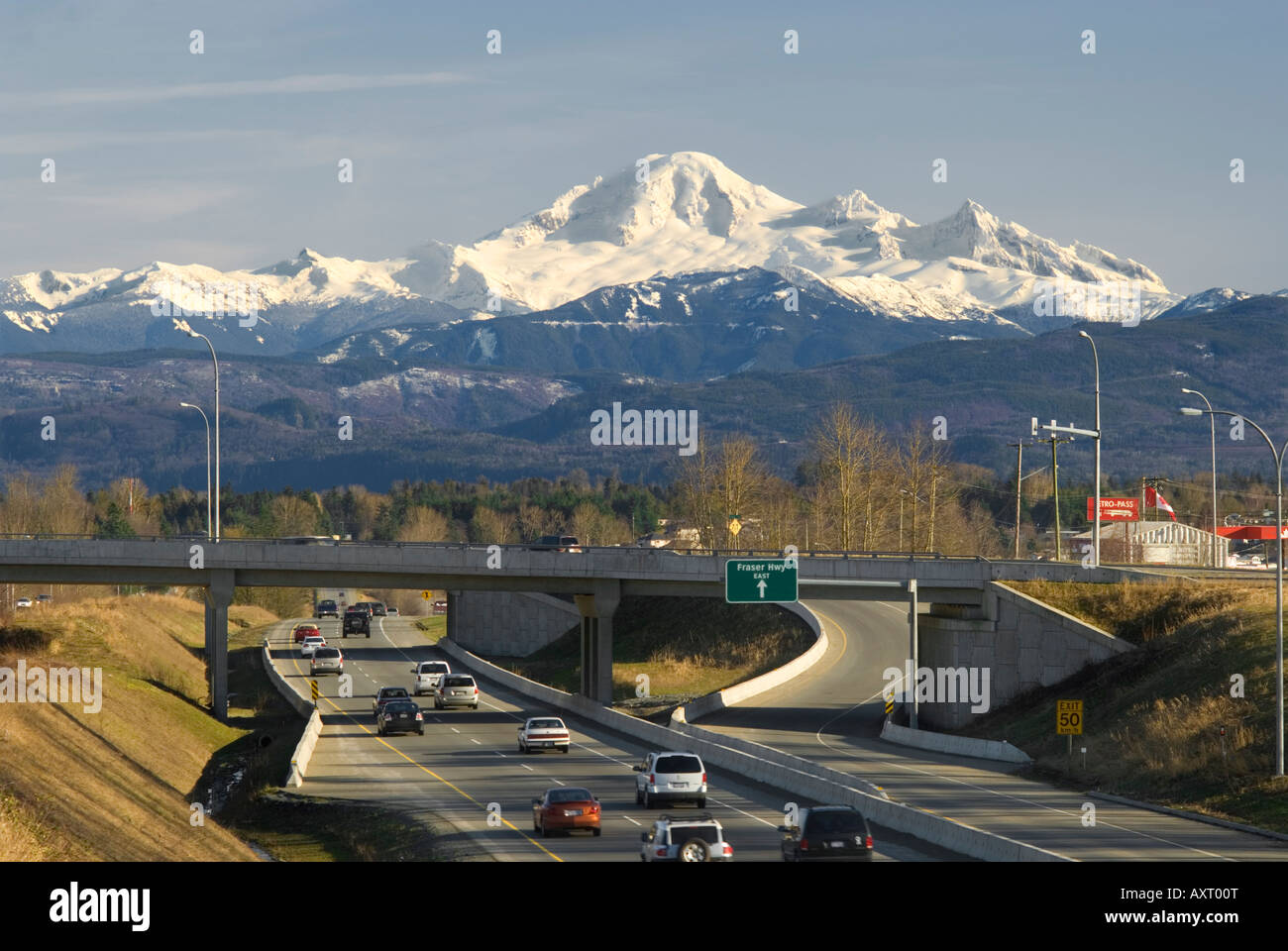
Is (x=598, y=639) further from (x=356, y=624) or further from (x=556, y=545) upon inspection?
(x=356, y=624)

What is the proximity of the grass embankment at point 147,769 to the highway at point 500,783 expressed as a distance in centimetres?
162

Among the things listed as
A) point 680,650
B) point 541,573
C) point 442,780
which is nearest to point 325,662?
point 680,650

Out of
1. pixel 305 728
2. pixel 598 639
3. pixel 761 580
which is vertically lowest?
pixel 305 728

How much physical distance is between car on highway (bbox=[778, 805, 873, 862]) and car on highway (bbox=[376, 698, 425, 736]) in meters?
35.6

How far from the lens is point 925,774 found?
51.9m

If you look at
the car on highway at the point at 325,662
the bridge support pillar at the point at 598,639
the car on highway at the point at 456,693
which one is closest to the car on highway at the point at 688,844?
the bridge support pillar at the point at 598,639

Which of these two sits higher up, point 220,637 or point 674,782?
point 220,637

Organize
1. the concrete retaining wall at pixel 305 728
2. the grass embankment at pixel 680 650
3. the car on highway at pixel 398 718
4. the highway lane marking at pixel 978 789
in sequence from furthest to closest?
the grass embankment at pixel 680 650, the car on highway at pixel 398 718, the concrete retaining wall at pixel 305 728, the highway lane marking at pixel 978 789

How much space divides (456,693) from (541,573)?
29.5ft

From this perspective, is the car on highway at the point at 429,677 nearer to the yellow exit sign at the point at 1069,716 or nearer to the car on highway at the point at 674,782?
the car on highway at the point at 674,782

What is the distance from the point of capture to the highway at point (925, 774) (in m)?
37.0
